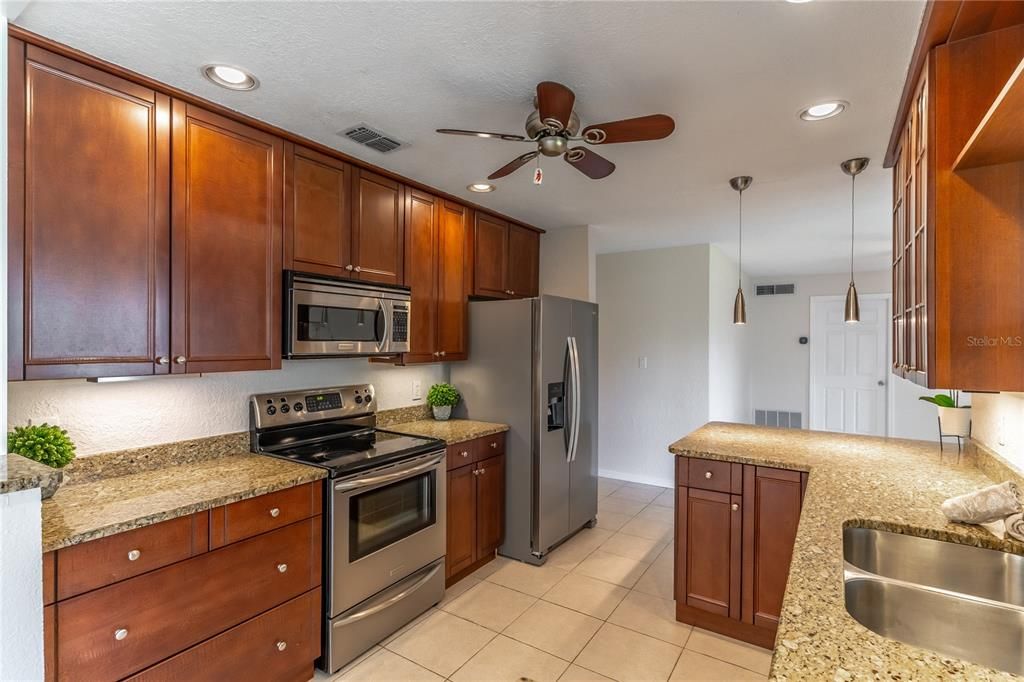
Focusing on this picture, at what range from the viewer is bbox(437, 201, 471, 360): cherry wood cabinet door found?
3.34 m

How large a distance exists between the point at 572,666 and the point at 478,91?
2459 mm

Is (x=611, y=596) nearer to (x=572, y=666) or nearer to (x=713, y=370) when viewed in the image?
(x=572, y=666)

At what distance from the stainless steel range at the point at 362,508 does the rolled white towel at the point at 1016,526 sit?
2.20m

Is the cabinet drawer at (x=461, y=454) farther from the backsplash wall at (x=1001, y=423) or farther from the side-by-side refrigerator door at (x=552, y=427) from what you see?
the backsplash wall at (x=1001, y=423)

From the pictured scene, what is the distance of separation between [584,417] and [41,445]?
296 cm

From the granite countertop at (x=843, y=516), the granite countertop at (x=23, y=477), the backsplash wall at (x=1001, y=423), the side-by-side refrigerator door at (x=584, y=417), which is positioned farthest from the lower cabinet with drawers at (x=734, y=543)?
the granite countertop at (x=23, y=477)

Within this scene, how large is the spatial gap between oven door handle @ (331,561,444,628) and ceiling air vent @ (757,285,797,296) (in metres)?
5.96

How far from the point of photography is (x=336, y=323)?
102 inches

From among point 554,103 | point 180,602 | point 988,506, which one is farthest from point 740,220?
point 180,602

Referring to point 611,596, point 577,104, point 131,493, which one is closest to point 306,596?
point 131,493

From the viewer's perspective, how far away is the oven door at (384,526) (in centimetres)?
221

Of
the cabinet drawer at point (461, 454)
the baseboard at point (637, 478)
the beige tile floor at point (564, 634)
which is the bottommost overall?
the beige tile floor at point (564, 634)

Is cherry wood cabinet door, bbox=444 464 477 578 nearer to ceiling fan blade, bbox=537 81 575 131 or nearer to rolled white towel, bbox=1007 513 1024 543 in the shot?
ceiling fan blade, bbox=537 81 575 131

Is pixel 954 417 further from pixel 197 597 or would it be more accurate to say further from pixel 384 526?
pixel 197 597
